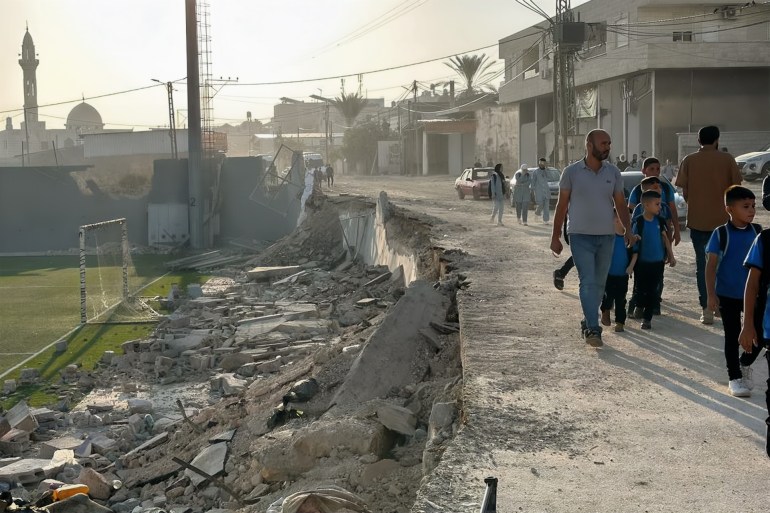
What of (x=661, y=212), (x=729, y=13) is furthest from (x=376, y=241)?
(x=729, y=13)

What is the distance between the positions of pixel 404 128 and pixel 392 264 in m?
62.1

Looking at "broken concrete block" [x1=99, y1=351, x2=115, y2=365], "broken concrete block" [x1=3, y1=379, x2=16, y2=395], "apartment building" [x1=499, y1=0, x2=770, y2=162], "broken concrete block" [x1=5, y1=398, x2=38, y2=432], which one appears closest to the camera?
"broken concrete block" [x1=5, y1=398, x2=38, y2=432]

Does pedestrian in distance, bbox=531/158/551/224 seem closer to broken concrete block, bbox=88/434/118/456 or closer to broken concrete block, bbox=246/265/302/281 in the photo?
broken concrete block, bbox=246/265/302/281

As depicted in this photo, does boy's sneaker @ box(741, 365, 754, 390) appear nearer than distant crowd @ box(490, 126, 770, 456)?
No

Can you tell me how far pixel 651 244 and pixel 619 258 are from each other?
40cm

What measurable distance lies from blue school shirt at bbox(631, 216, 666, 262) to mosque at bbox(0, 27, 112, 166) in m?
77.8

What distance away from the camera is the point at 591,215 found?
8.88 meters

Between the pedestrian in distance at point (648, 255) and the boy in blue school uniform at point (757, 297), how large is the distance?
395 cm

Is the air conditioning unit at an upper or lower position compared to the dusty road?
upper

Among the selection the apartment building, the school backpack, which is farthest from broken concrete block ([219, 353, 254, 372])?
the apartment building

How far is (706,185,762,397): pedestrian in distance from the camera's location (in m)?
6.90

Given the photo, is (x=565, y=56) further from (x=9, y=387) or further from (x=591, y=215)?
(x=591, y=215)

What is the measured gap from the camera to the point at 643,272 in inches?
392

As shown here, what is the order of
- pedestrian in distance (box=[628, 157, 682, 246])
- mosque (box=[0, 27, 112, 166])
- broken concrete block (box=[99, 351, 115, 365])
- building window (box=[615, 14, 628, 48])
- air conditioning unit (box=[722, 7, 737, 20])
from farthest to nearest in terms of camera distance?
mosque (box=[0, 27, 112, 166]) → building window (box=[615, 14, 628, 48]) → air conditioning unit (box=[722, 7, 737, 20]) → broken concrete block (box=[99, 351, 115, 365]) → pedestrian in distance (box=[628, 157, 682, 246])
